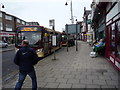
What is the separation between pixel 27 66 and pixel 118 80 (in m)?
3.45

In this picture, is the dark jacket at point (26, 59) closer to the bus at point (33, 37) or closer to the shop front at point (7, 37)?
the bus at point (33, 37)

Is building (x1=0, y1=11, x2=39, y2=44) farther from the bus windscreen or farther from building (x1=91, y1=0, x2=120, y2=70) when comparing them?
building (x1=91, y1=0, x2=120, y2=70)

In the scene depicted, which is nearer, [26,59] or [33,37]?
[26,59]

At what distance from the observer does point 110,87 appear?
16.6 feet

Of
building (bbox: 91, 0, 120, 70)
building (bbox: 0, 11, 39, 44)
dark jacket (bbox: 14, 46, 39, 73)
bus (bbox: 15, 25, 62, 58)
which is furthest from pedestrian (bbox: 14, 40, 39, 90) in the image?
building (bbox: 0, 11, 39, 44)

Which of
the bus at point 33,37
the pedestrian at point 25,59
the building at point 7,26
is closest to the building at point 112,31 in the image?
the pedestrian at point 25,59

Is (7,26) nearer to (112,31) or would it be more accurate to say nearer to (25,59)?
(112,31)

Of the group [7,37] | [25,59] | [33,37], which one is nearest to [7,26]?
[7,37]

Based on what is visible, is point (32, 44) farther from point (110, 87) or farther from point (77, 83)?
point (110, 87)

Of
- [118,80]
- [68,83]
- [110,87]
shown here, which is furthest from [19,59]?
[118,80]

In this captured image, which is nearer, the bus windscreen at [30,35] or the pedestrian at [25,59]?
the pedestrian at [25,59]

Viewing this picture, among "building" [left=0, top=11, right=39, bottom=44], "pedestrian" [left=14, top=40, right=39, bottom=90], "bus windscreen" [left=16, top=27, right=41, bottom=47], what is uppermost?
"building" [left=0, top=11, right=39, bottom=44]

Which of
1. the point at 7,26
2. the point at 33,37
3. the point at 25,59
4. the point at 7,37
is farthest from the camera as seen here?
the point at 7,26

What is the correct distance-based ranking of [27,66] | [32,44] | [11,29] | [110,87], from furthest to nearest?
[11,29]
[32,44]
[110,87]
[27,66]
